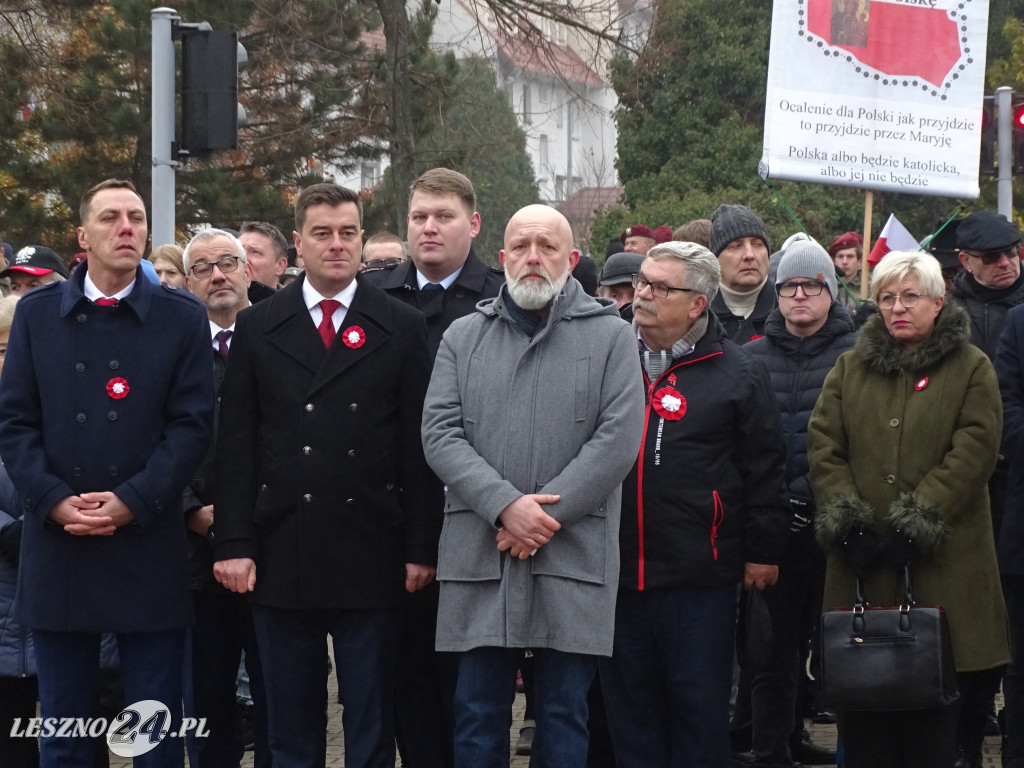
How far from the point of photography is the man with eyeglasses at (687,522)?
17.3 ft

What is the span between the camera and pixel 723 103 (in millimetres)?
29406

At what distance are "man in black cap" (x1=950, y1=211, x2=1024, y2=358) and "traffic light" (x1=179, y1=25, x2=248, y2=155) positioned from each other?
14.7ft

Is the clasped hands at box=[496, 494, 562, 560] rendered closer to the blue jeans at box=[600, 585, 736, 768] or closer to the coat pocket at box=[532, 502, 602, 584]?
the coat pocket at box=[532, 502, 602, 584]

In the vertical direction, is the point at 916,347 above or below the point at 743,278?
below

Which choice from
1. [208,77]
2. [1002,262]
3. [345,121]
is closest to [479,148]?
[345,121]

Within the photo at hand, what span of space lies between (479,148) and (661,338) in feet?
43.5

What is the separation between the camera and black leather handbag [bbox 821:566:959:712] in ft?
17.2

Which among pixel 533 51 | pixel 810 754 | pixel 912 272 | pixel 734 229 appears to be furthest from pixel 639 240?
pixel 533 51

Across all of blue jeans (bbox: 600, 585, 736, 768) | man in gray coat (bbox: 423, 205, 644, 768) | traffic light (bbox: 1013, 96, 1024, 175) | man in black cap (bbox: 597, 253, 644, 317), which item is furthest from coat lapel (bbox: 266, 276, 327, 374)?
traffic light (bbox: 1013, 96, 1024, 175)

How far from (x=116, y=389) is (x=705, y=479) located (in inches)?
82.8

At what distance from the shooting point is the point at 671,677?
5.31m

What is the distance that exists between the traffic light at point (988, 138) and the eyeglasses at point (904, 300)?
6040 mm

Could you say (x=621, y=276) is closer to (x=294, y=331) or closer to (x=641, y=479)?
(x=641, y=479)

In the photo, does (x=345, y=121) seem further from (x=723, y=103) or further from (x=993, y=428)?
(x=993, y=428)
